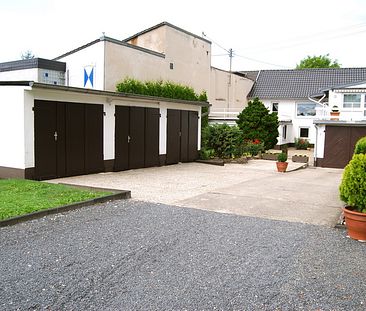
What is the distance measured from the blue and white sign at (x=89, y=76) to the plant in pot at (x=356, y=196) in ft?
49.7

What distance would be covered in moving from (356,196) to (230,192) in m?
4.70

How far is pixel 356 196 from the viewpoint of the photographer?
630 cm

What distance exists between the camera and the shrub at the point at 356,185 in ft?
20.5

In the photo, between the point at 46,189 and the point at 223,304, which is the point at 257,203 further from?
the point at 223,304

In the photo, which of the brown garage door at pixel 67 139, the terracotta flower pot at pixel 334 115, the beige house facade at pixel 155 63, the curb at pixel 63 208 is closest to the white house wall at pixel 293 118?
the beige house facade at pixel 155 63

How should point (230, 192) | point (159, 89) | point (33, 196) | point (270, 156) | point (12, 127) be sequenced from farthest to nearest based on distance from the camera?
point (270, 156)
point (159, 89)
point (12, 127)
point (230, 192)
point (33, 196)

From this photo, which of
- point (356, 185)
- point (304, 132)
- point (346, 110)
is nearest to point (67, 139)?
point (356, 185)

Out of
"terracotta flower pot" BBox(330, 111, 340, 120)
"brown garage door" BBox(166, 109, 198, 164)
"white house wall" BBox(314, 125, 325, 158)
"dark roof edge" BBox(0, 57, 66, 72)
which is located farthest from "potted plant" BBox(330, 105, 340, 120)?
"dark roof edge" BBox(0, 57, 66, 72)

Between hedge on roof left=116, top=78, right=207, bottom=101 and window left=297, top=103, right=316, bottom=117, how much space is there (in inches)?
485

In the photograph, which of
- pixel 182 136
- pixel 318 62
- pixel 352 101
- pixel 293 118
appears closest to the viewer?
pixel 182 136

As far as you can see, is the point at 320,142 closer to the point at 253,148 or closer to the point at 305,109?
A: the point at 253,148

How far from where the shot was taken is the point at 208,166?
18188 millimetres

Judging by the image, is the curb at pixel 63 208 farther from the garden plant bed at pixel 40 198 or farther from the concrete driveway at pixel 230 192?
the concrete driveway at pixel 230 192

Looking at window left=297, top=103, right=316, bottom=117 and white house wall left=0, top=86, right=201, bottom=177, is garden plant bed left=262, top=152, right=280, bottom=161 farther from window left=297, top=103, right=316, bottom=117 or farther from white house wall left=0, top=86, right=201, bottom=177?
white house wall left=0, top=86, right=201, bottom=177
